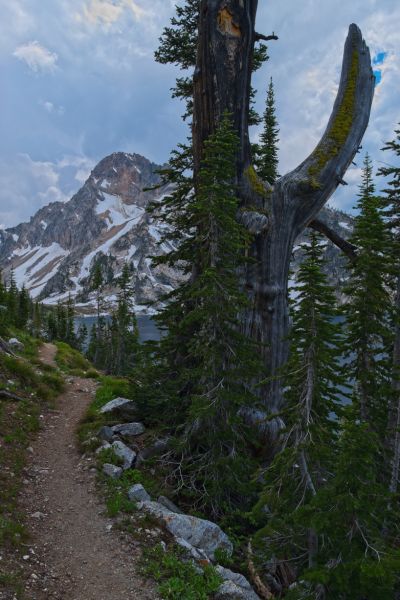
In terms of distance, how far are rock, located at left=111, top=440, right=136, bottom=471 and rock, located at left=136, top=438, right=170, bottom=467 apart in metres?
0.17

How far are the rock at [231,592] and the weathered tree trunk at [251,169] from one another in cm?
437

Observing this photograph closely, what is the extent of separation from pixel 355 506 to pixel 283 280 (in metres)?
7.08

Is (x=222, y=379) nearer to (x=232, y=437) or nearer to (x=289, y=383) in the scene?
(x=232, y=437)

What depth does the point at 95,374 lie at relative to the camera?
19844mm

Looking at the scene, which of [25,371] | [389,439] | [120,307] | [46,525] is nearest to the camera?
[46,525]

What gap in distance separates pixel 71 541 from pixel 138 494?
1.51 m

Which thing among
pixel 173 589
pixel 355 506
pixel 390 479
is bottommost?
pixel 390 479

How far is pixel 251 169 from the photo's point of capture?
11.1m

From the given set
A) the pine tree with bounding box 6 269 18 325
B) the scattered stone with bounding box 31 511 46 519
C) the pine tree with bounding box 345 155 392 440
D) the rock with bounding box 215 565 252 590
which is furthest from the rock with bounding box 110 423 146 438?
the pine tree with bounding box 6 269 18 325

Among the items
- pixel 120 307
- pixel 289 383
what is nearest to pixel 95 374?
pixel 289 383

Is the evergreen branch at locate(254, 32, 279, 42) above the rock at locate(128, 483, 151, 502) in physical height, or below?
above

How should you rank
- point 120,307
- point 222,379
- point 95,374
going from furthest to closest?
point 120,307, point 95,374, point 222,379

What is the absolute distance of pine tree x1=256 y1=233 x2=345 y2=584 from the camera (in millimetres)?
5350

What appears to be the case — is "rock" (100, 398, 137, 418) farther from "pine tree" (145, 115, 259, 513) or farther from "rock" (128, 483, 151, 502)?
"rock" (128, 483, 151, 502)
